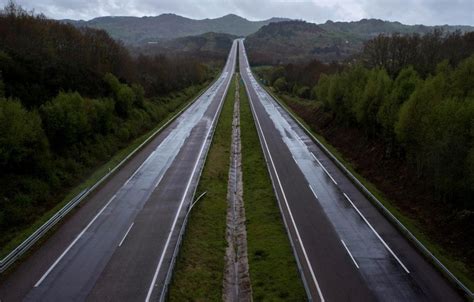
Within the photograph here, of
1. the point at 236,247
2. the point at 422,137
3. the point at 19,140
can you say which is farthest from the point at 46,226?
the point at 422,137

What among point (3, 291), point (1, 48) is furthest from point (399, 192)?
point (1, 48)

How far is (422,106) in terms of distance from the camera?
3628 centimetres

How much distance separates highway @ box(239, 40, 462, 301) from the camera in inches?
848

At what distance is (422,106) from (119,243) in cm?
2478

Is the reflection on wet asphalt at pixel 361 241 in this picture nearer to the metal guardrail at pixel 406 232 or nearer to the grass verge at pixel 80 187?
the metal guardrail at pixel 406 232

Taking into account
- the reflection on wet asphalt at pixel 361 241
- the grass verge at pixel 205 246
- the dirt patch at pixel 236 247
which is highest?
the reflection on wet asphalt at pixel 361 241

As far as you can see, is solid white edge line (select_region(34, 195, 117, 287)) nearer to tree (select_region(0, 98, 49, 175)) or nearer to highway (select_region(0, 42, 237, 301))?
highway (select_region(0, 42, 237, 301))

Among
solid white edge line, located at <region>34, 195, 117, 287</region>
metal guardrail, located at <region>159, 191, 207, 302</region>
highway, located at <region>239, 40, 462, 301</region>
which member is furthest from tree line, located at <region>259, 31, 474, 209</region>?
solid white edge line, located at <region>34, 195, 117, 287</region>

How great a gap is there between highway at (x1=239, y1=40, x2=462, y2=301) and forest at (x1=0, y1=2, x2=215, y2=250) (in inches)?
665

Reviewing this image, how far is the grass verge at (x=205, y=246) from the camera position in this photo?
71.1 feet

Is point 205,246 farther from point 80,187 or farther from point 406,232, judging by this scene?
point 80,187

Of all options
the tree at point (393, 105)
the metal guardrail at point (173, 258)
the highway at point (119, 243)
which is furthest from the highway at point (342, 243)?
the highway at point (119, 243)

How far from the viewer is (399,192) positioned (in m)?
36.4

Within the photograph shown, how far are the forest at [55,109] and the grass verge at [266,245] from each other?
13899 millimetres
